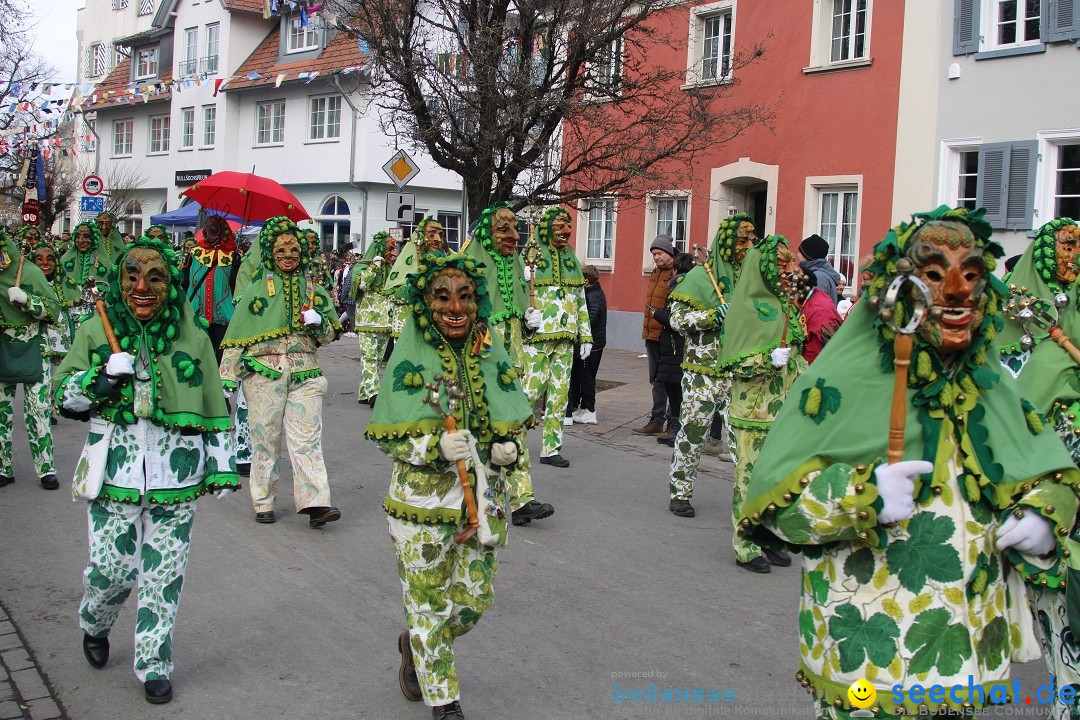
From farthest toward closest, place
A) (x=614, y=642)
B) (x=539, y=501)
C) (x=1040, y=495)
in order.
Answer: (x=539, y=501), (x=614, y=642), (x=1040, y=495)

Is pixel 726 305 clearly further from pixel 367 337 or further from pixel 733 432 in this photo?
pixel 367 337


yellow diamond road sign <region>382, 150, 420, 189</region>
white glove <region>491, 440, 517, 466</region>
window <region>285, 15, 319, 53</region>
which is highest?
window <region>285, 15, 319, 53</region>

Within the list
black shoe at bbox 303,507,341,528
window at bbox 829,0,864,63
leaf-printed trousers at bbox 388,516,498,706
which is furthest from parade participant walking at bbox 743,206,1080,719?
window at bbox 829,0,864,63

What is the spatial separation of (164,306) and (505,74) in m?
9.06

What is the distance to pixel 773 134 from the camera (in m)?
18.4

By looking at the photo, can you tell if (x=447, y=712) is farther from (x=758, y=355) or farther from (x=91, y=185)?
(x=91, y=185)

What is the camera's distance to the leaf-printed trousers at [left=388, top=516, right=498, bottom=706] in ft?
14.2

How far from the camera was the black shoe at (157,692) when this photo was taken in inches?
185

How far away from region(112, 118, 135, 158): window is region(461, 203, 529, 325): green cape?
1525 inches

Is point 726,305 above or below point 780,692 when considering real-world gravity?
above

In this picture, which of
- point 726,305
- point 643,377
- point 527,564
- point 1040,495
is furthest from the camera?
point 643,377

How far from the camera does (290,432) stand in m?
7.70

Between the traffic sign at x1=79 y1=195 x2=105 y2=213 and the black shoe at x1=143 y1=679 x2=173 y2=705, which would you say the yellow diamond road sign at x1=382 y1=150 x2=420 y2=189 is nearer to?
the traffic sign at x1=79 y1=195 x2=105 y2=213

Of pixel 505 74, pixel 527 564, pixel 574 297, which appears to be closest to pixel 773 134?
pixel 505 74
